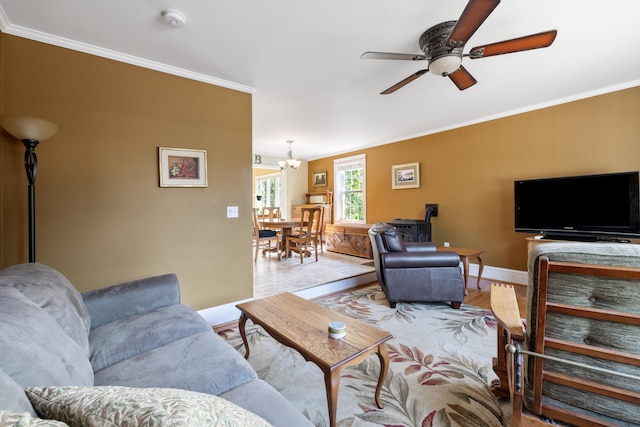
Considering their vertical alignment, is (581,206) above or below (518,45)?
below

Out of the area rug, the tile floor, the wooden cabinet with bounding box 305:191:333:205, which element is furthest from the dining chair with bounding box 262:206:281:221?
the area rug

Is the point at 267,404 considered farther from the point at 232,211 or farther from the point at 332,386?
the point at 232,211

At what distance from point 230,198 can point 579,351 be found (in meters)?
2.80

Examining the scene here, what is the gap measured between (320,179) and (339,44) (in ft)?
16.5

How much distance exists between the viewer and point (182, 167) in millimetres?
2621

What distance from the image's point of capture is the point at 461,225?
448cm

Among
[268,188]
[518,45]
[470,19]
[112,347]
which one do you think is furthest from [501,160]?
[268,188]

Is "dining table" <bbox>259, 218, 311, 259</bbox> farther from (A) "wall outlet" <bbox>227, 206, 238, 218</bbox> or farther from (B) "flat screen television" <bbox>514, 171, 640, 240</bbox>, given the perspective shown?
(B) "flat screen television" <bbox>514, 171, 640, 240</bbox>

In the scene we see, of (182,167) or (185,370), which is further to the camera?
(182,167)

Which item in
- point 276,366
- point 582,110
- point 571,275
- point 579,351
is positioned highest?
point 582,110

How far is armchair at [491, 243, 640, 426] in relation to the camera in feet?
3.13

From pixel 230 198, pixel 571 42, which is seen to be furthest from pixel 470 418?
pixel 571 42

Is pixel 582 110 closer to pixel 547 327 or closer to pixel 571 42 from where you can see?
pixel 571 42

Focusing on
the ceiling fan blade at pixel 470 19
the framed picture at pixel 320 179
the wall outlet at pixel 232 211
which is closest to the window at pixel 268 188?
the framed picture at pixel 320 179
